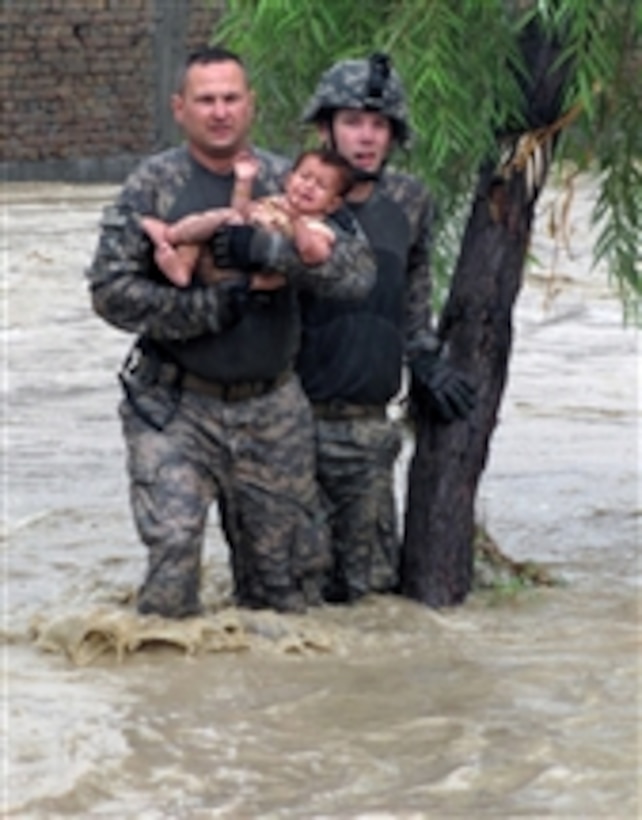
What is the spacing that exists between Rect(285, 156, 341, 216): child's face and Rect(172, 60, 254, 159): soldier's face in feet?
0.78

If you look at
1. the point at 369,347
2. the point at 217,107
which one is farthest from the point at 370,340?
the point at 217,107

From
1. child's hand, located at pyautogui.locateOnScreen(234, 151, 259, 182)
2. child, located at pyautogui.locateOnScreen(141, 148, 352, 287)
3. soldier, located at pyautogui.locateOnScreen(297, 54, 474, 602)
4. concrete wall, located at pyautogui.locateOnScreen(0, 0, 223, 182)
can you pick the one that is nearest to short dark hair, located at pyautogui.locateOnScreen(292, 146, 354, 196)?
child, located at pyautogui.locateOnScreen(141, 148, 352, 287)

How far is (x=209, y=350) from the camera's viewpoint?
23.1ft

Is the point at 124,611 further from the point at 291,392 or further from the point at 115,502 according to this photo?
the point at 115,502

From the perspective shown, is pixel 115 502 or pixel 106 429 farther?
pixel 106 429

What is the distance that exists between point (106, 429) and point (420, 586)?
392 centimetres

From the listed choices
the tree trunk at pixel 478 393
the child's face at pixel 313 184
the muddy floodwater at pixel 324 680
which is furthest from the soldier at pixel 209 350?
the tree trunk at pixel 478 393

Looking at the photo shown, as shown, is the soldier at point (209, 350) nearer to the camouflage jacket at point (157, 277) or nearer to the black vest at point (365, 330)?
the camouflage jacket at point (157, 277)

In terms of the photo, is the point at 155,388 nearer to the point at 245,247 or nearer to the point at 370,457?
the point at 245,247

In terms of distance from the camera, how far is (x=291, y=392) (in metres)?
7.23

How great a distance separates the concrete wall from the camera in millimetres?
23156

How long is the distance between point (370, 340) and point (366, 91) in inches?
31.1

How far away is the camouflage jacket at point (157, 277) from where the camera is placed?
22.6 ft

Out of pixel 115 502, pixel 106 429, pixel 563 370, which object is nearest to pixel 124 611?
pixel 115 502
